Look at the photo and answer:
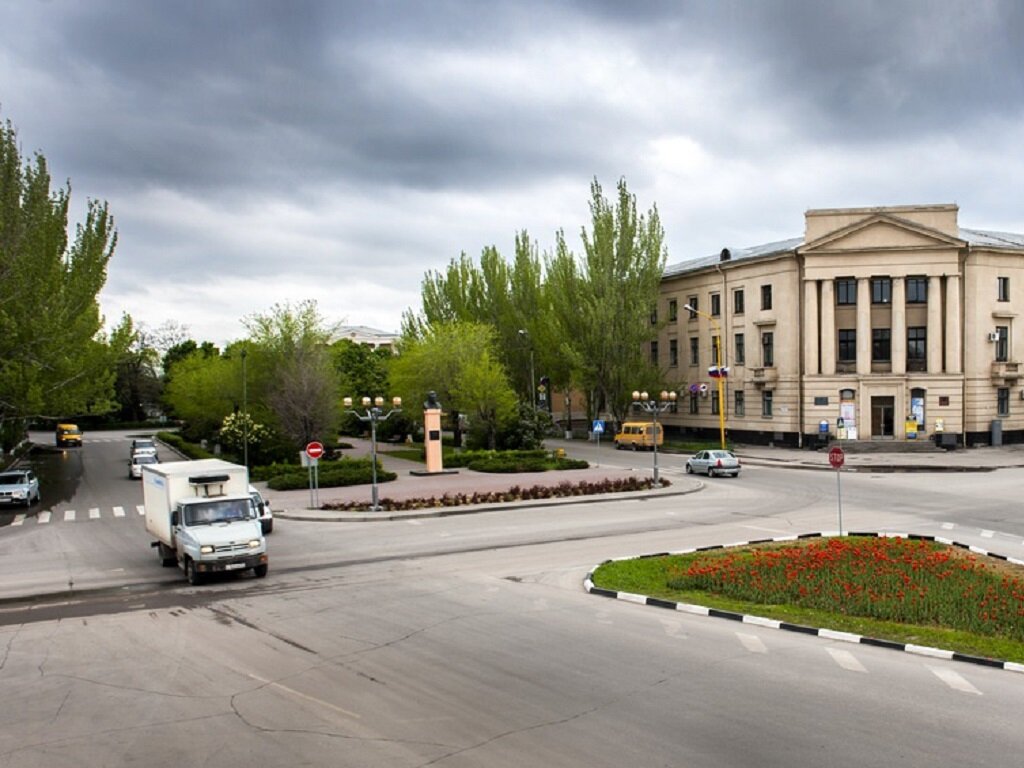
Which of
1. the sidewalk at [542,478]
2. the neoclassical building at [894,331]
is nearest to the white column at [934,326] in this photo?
the neoclassical building at [894,331]

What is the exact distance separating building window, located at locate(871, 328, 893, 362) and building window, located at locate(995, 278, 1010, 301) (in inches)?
320

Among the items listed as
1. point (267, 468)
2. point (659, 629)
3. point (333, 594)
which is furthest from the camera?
point (267, 468)

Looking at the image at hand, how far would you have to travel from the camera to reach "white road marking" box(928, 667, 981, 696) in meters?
10.7

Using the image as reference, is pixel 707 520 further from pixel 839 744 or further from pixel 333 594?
pixel 839 744

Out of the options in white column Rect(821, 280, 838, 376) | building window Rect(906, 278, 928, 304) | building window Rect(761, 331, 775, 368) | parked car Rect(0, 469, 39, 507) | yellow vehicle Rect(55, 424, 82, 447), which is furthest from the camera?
yellow vehicle Rect(55, 424, 82, 447)

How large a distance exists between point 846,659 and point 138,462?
45.8 metres

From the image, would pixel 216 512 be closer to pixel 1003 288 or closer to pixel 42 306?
pixel 42 306

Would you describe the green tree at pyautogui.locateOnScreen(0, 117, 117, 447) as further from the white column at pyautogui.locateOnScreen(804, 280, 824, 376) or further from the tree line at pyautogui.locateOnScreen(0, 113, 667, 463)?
the white column at pyautogui.locateOnScreen(804, 280, 824, 376)

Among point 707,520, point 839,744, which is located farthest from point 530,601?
point 707,520

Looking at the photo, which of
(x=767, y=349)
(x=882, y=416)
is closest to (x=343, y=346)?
(x=767, y=349)

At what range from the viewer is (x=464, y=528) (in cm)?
2658

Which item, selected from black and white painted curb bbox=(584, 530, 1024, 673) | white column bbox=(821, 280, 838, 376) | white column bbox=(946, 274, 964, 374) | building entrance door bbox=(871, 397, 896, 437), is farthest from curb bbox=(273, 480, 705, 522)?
white column bbox=(946, 274, 964, 374)

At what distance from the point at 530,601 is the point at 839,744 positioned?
8.05 metres

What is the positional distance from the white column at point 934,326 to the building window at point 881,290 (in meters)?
2.33
